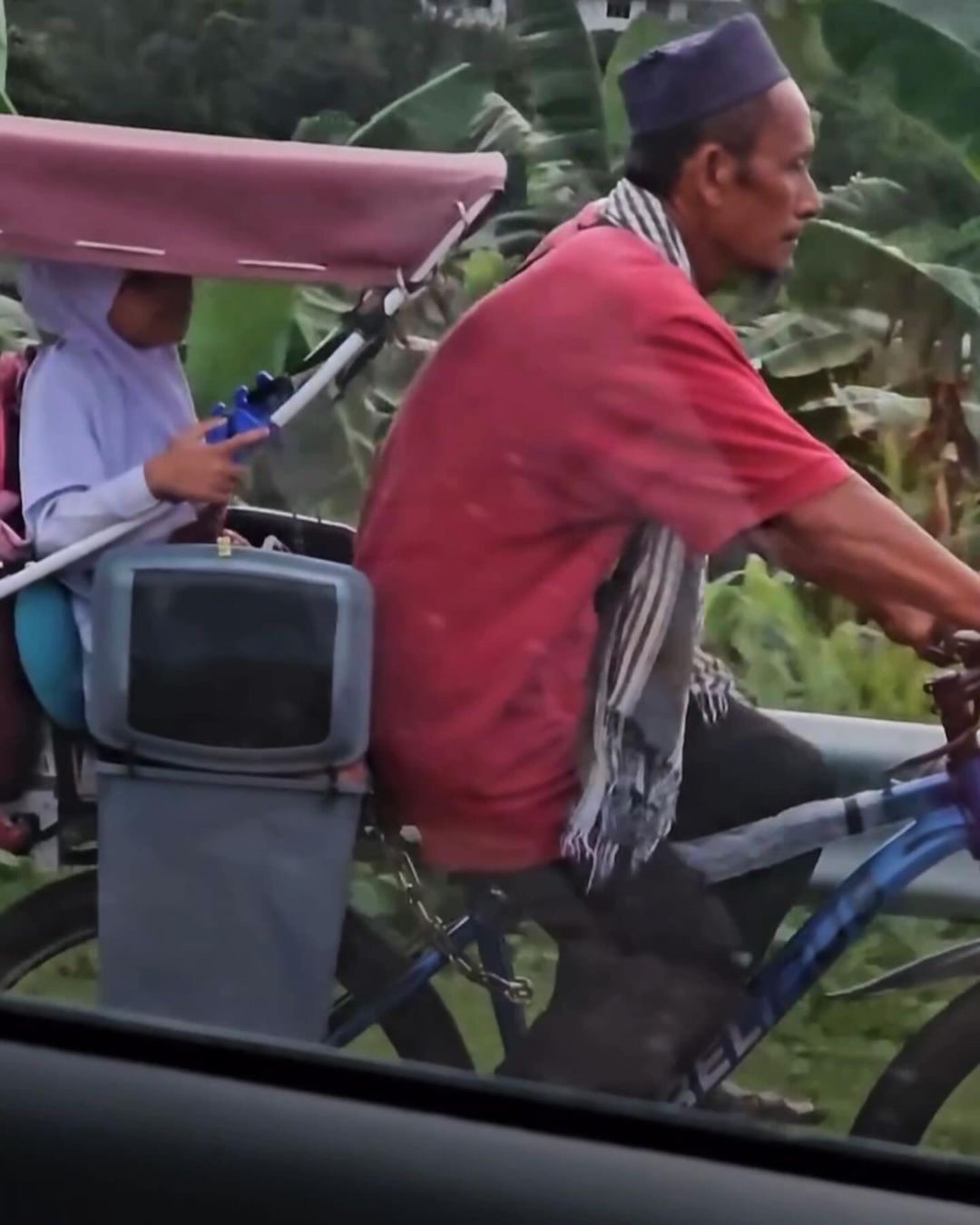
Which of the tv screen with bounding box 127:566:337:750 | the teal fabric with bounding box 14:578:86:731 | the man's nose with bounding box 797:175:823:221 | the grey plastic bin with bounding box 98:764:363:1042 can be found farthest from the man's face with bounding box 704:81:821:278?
the teal fabric with bounding box 14:578:86:731

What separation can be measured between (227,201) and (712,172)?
1.71 ft

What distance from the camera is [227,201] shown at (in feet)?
6.41

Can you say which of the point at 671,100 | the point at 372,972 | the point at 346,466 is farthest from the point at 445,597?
the point at 671,100

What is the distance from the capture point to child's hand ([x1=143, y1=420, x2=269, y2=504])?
78.3 inches

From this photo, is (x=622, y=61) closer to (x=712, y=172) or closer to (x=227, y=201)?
(x=712, y=172)

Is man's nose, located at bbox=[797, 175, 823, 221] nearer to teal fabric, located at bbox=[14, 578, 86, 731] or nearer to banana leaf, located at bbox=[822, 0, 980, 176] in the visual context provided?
banana leaf, located at bbox=[822, 0, 980, 176]

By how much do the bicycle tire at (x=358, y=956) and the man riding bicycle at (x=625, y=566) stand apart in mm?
93

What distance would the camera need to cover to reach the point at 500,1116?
6.89 feet

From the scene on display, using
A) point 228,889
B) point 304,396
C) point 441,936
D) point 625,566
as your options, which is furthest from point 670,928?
point 304,396

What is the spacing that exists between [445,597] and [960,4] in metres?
0.81

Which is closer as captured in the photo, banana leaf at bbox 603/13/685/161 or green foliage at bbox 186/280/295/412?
banana leaf at bbox 603/13/685/161

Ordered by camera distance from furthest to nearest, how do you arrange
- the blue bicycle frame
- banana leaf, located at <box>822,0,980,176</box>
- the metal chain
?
the metal chain < the blue bicycle frame < banana leaf, located at <box>822,0,980,176</box>

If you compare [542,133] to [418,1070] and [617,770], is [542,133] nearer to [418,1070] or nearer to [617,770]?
[617,770]

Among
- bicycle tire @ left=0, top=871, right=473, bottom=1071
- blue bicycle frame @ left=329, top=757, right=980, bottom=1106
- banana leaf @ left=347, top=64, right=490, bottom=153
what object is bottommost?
bicycle tire @ left=0, top=871, right=473, bottom=1071
